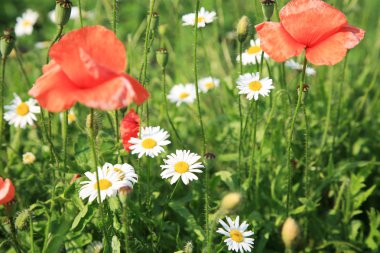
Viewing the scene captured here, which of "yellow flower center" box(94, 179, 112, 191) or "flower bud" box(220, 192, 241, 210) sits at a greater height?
"yellow flower center" box(94, 179, 112, 191)

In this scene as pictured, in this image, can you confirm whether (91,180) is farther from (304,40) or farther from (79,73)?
(304,40)

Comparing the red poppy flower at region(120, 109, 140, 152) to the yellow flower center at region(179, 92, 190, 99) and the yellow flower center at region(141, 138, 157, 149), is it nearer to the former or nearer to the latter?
the yellow flower center at region(141, 138, 157, 149)

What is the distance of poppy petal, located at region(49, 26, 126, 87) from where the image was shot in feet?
3.92

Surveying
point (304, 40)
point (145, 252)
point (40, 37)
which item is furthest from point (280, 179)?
point (40, 37)

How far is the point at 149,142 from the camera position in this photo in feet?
5.95

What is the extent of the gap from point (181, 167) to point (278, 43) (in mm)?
525

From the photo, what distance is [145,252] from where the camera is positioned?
189 centimetres

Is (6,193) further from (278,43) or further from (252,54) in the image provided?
(252,54)

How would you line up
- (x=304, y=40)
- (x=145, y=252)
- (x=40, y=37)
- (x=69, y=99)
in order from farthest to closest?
(x=40, y=37) → (x=145, y=252) → (x=304, y=40) → (x=69, y=99)

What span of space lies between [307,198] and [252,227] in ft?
0.76

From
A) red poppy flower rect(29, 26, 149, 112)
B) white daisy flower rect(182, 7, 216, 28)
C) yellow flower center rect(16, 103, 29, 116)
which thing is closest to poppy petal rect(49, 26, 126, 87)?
red poppy flower rect(29, 26, 149, 112)

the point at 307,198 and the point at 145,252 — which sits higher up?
the point at 307,198

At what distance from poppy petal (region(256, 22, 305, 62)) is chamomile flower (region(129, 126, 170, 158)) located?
0.47m

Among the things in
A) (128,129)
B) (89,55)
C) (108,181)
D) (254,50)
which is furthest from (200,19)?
(89,55)
